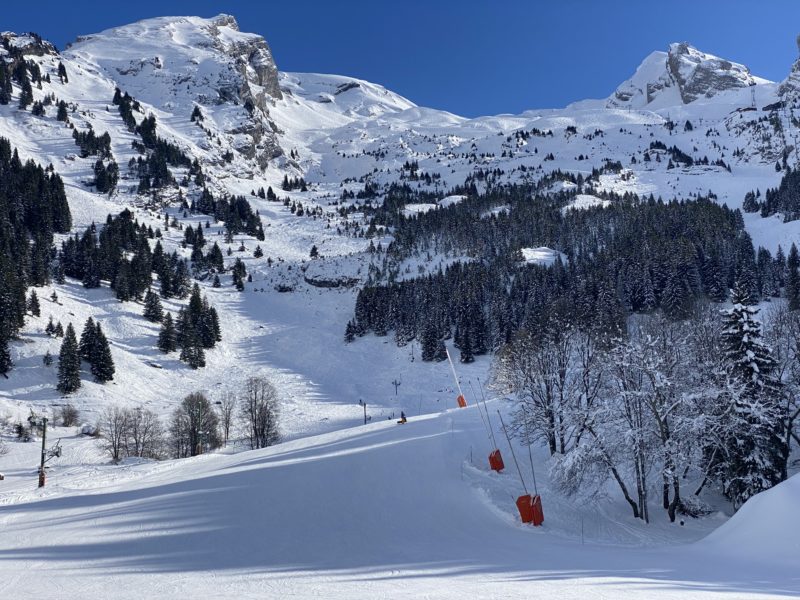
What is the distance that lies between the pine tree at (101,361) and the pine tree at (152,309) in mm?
21225

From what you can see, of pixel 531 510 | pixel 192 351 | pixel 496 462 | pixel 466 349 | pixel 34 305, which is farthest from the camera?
pixel 466 349

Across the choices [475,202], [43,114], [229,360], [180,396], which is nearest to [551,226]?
[475,202]

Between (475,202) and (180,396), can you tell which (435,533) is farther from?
(475,202)

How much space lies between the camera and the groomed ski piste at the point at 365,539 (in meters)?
10.8

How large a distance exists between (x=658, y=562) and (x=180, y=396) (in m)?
68.0

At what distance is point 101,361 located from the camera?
66750mm

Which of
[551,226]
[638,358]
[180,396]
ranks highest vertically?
[551,226]

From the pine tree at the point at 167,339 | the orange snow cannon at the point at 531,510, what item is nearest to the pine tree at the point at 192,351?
the pine tree at the point at 167,339

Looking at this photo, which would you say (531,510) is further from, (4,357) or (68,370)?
(4,357)

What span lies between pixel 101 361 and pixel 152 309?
24805 mm

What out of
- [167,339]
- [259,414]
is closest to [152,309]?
[167,339]

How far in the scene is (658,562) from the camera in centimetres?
1434

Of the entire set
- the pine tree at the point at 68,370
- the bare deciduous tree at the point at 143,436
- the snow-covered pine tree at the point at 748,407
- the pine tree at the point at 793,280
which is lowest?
the bare deciduous tree at the point at 143,436

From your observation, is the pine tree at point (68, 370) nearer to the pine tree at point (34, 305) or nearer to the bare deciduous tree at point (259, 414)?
the pine tree at point (34, 305)
